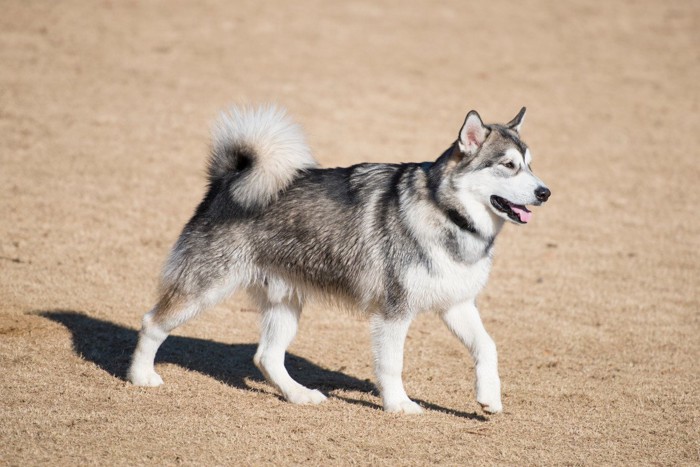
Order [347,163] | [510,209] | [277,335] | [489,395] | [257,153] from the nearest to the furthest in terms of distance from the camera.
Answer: [510,209], [489,395], [257,153], [277,335], [347,163]

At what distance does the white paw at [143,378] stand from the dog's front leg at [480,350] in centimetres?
227

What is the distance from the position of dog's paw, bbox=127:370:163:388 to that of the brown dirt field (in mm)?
76

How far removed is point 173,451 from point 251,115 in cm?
273

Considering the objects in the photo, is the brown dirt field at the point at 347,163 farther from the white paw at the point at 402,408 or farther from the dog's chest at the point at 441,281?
the dog's chest at the point at 441,281

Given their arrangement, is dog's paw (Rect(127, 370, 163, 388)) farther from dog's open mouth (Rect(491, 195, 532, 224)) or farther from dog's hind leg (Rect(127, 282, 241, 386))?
dog's open mouth (Rect(491, 195, 532, 224))

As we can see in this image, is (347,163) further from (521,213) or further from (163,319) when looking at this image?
(521,213)

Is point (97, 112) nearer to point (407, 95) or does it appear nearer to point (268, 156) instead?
point (407, 95)

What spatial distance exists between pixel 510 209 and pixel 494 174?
27cm

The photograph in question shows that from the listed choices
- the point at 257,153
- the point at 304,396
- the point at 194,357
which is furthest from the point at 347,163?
the point at 304,396

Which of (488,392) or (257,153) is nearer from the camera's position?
(488,392)

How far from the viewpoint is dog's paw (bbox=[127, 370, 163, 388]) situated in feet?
22.7

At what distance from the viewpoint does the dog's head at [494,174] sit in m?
6.29

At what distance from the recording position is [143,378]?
272 inches

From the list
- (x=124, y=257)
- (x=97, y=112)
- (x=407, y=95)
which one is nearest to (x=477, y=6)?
(x=407, y=95)
